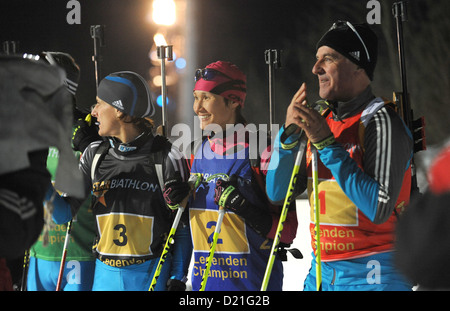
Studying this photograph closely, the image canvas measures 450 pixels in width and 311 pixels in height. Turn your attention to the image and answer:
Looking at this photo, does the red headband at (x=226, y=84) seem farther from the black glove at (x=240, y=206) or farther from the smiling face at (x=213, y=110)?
the black glove at (x=240, y=206)

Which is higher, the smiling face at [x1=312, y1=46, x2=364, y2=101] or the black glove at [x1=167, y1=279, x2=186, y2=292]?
the smiling face at [x1=312, y1=46, x2=364, y2=101]

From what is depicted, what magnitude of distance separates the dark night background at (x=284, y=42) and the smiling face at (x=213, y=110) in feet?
24.5

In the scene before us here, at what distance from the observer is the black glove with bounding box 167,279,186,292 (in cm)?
311

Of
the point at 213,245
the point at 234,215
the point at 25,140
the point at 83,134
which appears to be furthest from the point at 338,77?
Answer: the point at 83,134

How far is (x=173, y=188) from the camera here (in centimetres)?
315

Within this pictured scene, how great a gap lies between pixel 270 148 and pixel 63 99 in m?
1.69

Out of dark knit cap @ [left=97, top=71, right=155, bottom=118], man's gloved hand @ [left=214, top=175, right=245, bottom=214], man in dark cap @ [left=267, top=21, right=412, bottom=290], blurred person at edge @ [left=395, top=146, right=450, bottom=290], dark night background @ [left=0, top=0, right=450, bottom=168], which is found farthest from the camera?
dark night background @ [left=0, top=0, right=450, bottom=168]

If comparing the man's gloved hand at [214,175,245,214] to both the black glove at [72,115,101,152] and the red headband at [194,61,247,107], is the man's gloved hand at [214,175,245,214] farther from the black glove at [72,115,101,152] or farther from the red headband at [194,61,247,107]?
the black glove at [72,115,101,152]

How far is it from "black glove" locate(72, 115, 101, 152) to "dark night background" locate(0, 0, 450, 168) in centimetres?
685

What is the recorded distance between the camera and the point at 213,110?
3.46m

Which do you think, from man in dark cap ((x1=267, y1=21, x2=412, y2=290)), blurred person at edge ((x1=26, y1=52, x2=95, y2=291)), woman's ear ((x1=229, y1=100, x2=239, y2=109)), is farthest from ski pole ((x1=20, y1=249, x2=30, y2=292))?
man in dark cap ((x1=267, y1=21, x2=412, y2=290))

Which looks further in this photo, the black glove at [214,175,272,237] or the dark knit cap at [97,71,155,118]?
the dark knit cap at [97,71,155,118]
